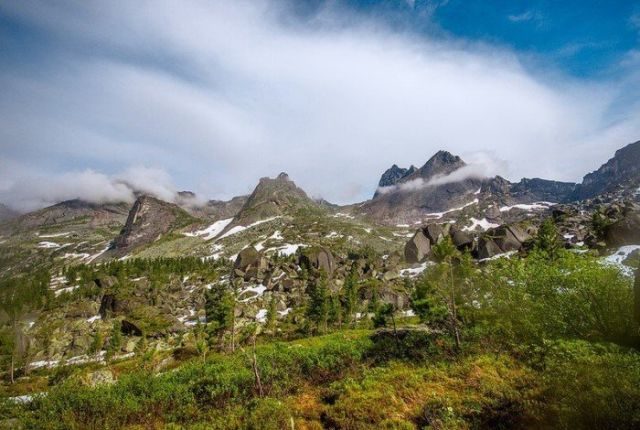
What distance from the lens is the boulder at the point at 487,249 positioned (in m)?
142

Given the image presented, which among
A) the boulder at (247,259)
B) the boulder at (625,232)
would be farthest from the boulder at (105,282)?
the boulder at (625,232)

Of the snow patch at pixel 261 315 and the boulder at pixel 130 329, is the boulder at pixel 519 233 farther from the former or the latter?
the boulder at pixel 130 329

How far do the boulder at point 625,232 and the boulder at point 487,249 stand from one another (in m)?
39.8

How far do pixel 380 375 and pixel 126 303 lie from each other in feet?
462

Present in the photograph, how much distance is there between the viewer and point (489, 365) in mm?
27453

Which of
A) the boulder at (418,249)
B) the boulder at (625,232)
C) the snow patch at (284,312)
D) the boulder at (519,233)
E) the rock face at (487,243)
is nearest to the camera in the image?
the boulder at (625,232)

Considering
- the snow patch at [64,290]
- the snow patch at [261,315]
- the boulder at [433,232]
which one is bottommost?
the snow patch at [261,315]

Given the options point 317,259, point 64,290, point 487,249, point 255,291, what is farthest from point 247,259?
point 487,249

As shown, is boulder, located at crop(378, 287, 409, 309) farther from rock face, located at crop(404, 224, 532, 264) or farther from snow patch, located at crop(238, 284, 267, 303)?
snow patch, located at crop(238, 284, 267, 303)

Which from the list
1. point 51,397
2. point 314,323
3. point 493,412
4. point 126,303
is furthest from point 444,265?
point 126,303

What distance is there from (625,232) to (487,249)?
4799 cm

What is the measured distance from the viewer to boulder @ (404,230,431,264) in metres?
176

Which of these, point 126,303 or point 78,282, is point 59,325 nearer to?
point 126,303

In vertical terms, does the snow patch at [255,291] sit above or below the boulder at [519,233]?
below
